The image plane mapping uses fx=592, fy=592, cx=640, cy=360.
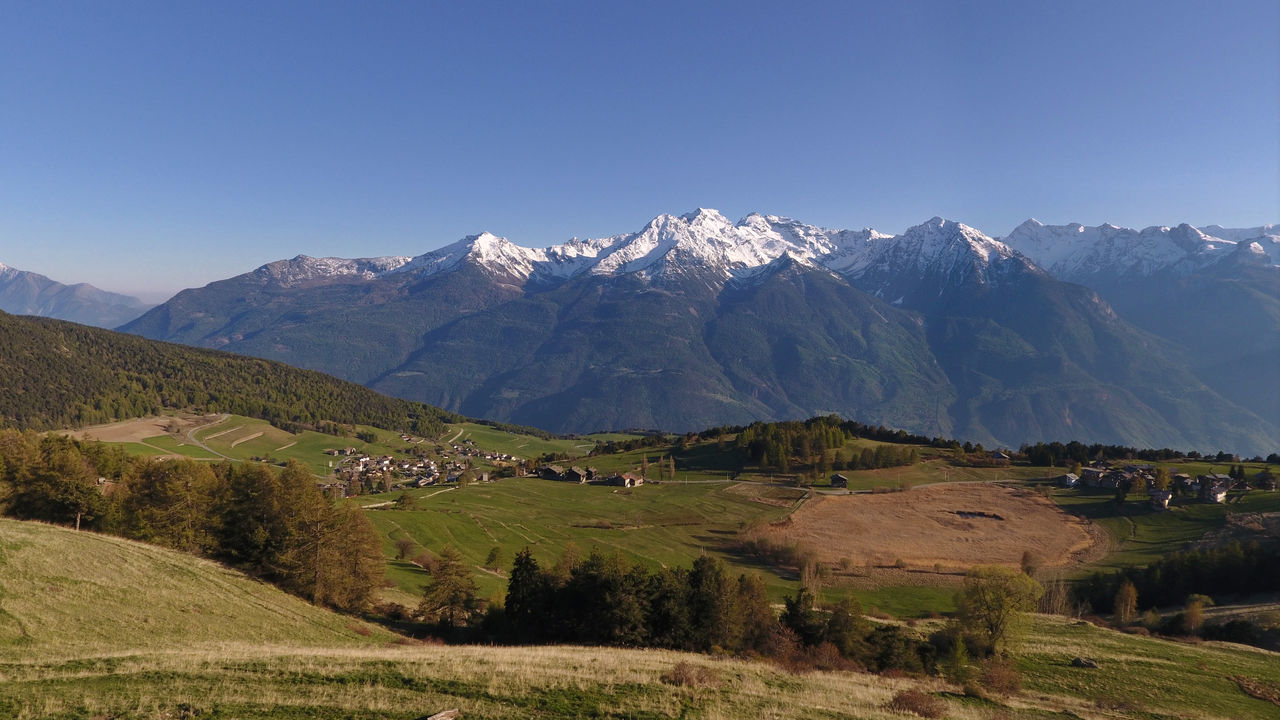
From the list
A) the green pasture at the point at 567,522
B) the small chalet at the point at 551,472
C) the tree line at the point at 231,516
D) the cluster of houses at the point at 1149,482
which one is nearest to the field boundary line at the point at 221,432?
the green pasture at the point at 567,522

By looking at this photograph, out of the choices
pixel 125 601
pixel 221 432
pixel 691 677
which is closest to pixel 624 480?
pixel 125 601

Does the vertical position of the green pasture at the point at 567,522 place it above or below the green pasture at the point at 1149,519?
below

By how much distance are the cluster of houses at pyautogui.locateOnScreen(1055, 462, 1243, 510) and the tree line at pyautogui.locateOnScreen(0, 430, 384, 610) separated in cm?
13844

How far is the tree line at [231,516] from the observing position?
4412cm

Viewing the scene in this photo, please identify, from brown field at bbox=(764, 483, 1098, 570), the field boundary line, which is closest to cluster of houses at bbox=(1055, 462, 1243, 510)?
brown field at bbox=(764, 483, 1098, 570)

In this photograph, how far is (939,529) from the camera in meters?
107

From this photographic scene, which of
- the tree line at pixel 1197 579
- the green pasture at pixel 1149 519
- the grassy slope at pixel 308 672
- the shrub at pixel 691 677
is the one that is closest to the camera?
the grassy slope at pixel 308 672

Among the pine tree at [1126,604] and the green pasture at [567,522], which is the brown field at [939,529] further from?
the pine tree at [1126,604]

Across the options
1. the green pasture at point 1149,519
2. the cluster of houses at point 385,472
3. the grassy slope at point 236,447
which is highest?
the green pasture at point 1149,519

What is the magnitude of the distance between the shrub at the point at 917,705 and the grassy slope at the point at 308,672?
2.38ft

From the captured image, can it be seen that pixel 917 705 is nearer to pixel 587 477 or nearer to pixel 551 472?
pixel 587 477

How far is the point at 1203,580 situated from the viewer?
7625 centimetres

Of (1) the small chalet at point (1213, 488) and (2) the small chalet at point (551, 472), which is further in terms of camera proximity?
(2) the small chalet at point (551, 472)

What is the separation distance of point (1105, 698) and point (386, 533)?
249 ft
